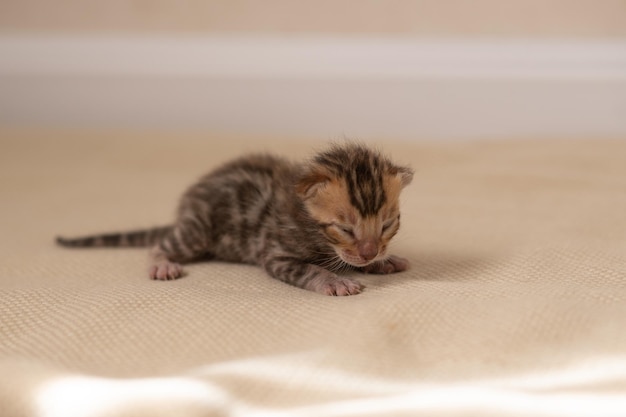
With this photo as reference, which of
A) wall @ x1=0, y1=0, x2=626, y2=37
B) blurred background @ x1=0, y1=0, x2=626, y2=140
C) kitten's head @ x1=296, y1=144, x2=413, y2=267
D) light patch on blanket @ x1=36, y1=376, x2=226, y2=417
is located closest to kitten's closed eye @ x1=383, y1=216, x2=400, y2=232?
kitten's head @ x1=296, y1=144, x2=413, y2=267

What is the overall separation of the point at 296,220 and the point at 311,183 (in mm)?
160

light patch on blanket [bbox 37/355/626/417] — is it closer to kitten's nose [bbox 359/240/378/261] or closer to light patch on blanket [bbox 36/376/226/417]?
light patch on blanket [bbox 36/376/226/417]

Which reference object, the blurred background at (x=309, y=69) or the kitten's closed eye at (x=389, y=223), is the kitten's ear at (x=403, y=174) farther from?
the blurred background at (x=309, y=69)

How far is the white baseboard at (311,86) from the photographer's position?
3861 mm

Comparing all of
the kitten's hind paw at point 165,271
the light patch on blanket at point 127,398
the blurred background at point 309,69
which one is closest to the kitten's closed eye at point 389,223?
the kitten's hind paw at point 165,271

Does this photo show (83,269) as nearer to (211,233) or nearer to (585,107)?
(211,233)

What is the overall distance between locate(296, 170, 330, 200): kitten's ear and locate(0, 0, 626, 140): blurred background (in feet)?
6.40

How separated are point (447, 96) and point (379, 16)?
1.68ft

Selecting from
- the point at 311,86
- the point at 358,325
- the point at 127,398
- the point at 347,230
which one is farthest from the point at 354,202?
the point at 311,86

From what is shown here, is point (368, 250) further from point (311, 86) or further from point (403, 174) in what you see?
point (311, 86)

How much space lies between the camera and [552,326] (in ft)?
5.10

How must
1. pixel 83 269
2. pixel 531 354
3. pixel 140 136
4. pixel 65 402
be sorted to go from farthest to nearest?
pixel 140 136
pixel 83 269
pixel 531 354
pixel 65 402

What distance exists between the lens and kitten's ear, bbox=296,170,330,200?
6.48 ft

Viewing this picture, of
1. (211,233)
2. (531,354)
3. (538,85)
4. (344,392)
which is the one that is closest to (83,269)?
(211,233)
